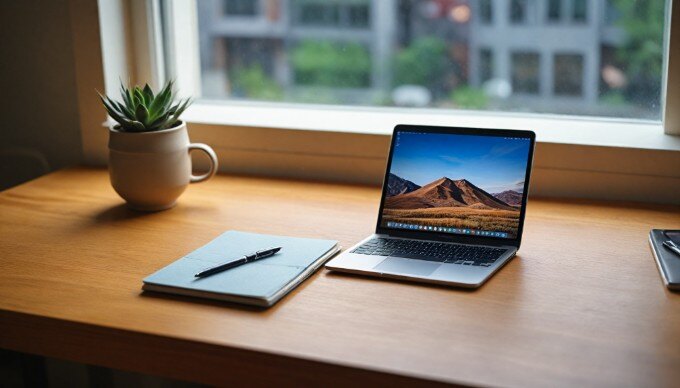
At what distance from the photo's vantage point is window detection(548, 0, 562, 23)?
5.14ft

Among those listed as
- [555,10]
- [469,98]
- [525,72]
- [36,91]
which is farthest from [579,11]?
[36,91]

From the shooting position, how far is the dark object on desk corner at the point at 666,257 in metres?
1.03

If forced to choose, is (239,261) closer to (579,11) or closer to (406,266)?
(406,266)

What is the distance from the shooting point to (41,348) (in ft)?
3.26

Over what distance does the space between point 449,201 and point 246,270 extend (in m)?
0.33

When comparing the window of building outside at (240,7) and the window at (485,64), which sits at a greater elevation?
the window of building outside at (240,7)

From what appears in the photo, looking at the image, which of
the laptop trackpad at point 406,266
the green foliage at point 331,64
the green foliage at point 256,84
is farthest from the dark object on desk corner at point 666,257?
the green foliage at point 256,84

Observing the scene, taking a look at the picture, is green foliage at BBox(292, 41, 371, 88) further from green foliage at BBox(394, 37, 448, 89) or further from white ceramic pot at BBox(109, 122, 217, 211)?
white ceramic pot at BBox(109, 122, 217, 211)

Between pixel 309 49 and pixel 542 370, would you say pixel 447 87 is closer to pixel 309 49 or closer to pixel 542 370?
pixel 309 49

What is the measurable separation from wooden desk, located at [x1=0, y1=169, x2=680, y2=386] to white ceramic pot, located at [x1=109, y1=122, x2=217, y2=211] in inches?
2.0

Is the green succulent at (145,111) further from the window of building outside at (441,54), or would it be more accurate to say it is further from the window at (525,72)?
the window at (525,72)

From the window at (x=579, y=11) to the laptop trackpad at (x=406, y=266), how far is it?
27.6 inches

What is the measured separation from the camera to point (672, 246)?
1.12 m

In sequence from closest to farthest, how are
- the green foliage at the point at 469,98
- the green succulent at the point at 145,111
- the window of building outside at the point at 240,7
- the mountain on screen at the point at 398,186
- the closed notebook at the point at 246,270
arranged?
the closed notebook at the point at 246,270 < the mountain on screen at the point at 398,186 < the green succulent at the point at 145,111 < the green foliage at the point at 469,98 < the window of building outside at the point at 240,7
